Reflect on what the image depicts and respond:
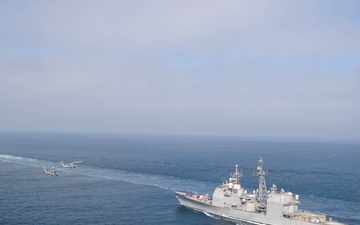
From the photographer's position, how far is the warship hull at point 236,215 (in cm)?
6638

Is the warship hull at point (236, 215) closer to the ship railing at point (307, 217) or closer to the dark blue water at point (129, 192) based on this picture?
the ship railing at point (307, 217)

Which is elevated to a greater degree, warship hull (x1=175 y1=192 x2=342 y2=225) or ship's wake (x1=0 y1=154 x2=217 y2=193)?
ship's wake (x1=0 y1=154 x2=217 y2=193)

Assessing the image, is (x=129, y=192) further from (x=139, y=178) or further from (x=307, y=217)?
(x=307, y=217)

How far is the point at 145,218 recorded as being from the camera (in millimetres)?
69125

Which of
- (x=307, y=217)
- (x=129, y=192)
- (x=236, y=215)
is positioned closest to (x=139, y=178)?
(x=129, y=192)

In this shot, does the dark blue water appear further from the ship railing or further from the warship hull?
the ship railing

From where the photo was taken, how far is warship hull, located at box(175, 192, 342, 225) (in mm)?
66375

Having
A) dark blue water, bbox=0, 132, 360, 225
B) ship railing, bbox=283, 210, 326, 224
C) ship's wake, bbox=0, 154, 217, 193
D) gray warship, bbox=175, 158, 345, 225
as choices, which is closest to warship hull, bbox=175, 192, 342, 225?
gray warship, bbox=175, 158, 345, 225

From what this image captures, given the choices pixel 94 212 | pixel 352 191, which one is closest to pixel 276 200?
pixel 94 212

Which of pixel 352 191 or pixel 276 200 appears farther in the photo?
pixel 352 191

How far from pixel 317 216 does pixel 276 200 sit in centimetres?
738

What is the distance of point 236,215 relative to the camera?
240 feet

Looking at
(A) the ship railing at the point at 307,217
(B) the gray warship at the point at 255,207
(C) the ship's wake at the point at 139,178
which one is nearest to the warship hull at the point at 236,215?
(B) the gray warship at the point at 255,207

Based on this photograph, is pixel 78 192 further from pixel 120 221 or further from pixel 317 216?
pixel 317 216
